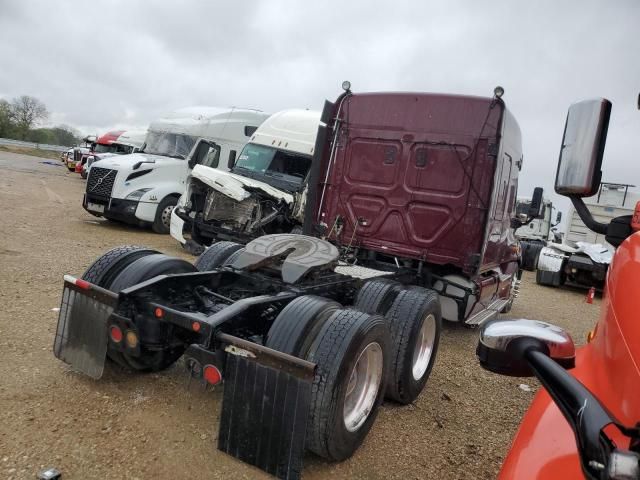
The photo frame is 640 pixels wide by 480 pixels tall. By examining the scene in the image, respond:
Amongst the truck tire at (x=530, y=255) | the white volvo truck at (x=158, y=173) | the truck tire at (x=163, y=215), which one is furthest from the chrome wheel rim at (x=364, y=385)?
the truck tire at (x=530, y=255)

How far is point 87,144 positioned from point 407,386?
34614 millimetres

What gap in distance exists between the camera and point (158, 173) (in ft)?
36.4

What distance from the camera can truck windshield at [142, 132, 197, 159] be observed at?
1254cm

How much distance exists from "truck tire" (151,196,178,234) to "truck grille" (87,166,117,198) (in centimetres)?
116

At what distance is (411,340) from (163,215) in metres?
8.81

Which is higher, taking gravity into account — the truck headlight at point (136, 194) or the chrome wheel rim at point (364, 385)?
the truck headlight at point (136, 194)

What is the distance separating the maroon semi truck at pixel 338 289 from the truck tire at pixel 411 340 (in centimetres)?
1

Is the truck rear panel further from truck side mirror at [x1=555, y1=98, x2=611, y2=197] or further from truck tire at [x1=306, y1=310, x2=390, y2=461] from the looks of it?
truck side mirror at [x1=555, y1=98, x2=611, y2=197]

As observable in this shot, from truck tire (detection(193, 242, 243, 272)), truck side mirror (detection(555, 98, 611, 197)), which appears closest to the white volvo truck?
truck tire (detection(193, 242, 243, 272))

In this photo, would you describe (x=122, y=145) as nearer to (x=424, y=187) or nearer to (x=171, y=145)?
(x=171, y=145)

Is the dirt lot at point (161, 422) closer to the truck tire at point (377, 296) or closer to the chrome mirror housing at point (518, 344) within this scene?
the truck tire at point (377, 296)

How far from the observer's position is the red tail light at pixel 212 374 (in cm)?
254

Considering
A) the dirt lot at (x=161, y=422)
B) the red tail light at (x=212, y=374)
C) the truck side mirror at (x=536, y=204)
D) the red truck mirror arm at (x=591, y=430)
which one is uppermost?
the truck side mirror at (x=536, y=204)

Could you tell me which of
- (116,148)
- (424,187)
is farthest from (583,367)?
(116,148)
